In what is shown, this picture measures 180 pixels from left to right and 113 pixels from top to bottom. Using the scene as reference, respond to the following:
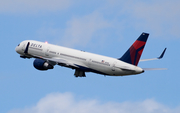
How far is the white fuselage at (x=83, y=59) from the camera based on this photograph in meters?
79.2

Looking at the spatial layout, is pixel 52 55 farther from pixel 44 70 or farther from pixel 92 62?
pixel 92 62

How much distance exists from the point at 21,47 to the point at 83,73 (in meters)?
15.8

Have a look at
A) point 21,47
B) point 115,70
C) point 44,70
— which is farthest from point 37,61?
point 115,70

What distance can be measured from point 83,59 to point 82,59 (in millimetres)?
228

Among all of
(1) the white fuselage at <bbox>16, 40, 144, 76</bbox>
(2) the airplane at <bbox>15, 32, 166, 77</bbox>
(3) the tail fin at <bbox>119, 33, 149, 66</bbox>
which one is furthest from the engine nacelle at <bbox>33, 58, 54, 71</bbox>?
(3) the tail fin at <bbox>119, 33, 149, 66</bbox>

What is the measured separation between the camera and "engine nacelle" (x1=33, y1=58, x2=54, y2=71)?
8438 cm

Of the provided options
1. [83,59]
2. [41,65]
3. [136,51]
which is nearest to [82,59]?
[83,59]

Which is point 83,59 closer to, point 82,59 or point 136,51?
point 82,59

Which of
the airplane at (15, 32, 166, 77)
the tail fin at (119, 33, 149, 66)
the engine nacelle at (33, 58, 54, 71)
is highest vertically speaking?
the tail fin at (119, 33, 149, 66)

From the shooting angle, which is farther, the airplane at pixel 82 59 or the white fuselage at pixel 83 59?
the white fuselage at pixel 83 59

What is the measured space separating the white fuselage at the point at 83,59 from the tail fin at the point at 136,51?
917 mm

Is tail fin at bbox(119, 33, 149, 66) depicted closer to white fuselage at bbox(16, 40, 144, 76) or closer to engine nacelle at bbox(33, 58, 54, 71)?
white fuselage at bbox(16, 40, 144, 76)

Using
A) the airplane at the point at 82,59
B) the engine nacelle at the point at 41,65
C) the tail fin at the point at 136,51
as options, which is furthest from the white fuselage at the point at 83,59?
the engine nacelle at the point at 41,65

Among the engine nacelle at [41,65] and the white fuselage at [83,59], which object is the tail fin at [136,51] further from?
the engine nacelle at [41,65]
